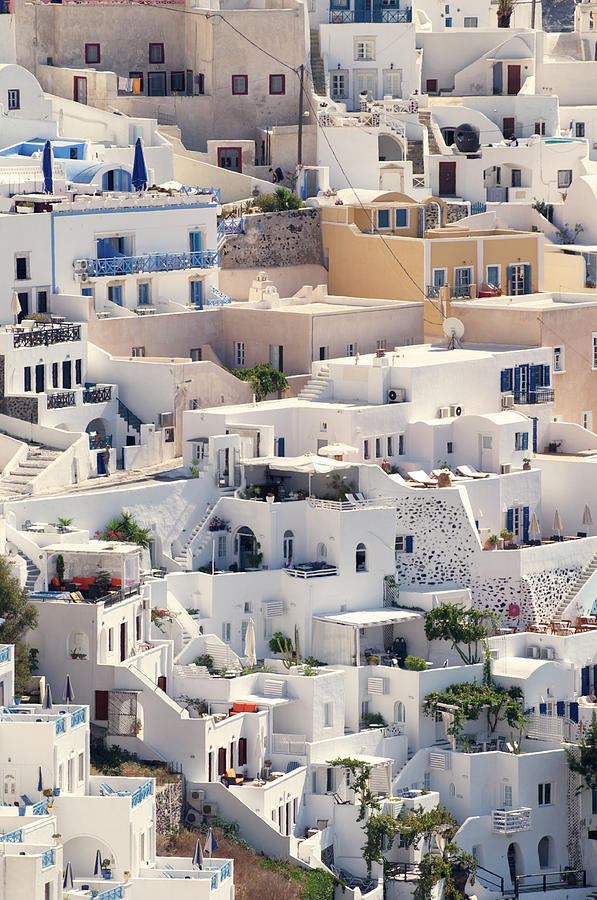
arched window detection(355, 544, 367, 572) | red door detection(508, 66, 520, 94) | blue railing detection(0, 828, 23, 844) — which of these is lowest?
blue railing detection(0, 828, 23, 844)

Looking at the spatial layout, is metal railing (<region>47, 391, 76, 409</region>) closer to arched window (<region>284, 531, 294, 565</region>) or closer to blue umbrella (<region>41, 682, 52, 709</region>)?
arched window (<region>284, 531, 294, 565</region>)

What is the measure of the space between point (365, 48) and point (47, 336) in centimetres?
2265

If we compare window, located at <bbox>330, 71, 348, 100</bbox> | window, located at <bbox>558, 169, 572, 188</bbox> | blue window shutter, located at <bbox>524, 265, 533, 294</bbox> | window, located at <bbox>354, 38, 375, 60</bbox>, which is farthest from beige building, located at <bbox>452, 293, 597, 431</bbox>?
window, located at <bbox>354, 38, 375, 60</bbox>

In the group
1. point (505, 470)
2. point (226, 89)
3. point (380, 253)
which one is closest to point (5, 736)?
point (505, 470)

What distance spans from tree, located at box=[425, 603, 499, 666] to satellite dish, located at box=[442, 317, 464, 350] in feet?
33.2

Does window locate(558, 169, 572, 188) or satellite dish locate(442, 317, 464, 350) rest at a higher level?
window locate(558, 169, 572, 188)

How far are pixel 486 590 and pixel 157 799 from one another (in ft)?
42.2

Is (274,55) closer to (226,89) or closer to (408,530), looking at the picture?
(226,89)

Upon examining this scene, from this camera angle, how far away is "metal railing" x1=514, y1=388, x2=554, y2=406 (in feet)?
271

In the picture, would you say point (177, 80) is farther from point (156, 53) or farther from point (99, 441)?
point (99, 441)

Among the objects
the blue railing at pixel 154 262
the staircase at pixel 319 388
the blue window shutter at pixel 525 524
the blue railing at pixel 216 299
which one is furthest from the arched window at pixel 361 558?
the blue railing at pixel 216 299

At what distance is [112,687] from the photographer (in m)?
69.8

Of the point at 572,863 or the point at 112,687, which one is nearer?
the point at 112,687

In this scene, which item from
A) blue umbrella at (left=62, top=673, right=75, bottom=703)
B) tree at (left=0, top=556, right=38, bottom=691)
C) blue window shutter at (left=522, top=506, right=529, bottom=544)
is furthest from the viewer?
blue window shutter at (left=522, top=506, right=529, bottom=544)
